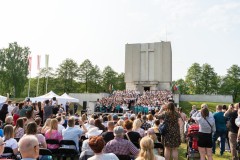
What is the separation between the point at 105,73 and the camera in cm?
7412

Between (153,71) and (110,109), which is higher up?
(153,71)

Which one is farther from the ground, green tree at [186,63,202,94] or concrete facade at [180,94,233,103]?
green tree at [186,63,202,94]

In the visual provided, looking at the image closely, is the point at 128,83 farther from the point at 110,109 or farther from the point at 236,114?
the point at 236,114

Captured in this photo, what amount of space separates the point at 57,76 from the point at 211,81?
132 feet

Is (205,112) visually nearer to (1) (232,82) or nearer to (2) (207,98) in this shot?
(2) (207,98)

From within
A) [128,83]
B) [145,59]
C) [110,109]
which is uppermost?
[145,59]

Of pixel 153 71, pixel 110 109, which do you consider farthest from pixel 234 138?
pixel 153 71

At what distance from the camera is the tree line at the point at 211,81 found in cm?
7119

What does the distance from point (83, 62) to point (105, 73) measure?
7.42 meters

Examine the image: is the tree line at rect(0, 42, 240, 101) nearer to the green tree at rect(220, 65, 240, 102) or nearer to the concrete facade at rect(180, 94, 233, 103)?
the green tree at rect(220, 65, 240, 102)

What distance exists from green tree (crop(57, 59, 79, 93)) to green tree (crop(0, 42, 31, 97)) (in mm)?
8585

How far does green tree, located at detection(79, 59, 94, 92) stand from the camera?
68.9 m

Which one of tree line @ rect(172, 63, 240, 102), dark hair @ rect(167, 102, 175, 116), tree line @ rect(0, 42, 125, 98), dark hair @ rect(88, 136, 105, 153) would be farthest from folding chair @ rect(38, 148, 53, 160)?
tree line @ rect(172, 63, 240, 102)

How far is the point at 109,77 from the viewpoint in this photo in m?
74.0
